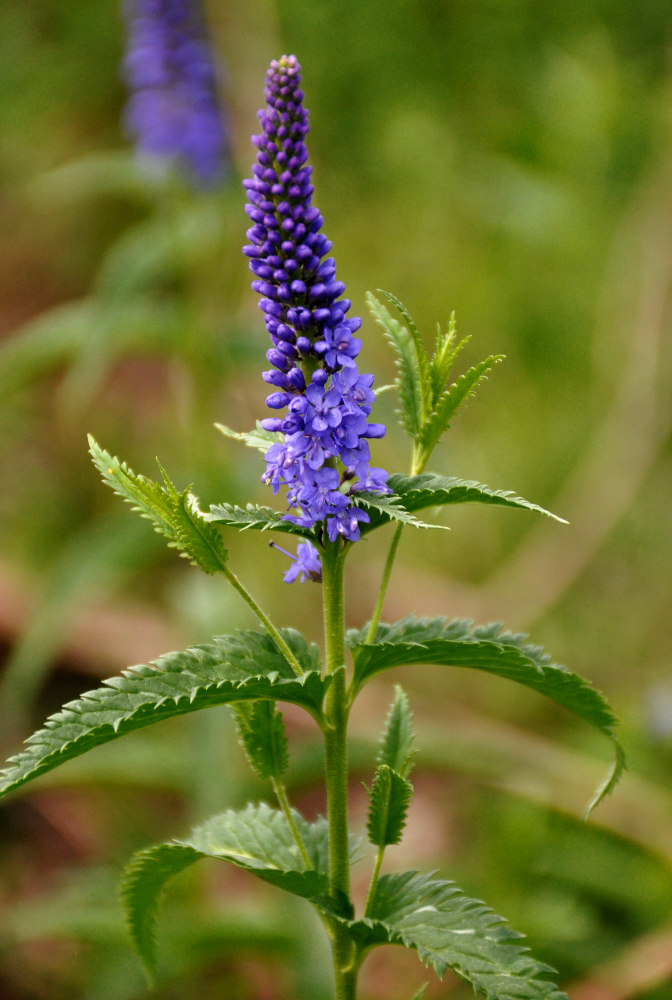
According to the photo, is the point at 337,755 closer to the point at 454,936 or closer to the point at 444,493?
the point at 454,936

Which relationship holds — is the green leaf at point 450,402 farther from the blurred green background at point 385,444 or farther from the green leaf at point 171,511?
the blurred green background at point 385,444

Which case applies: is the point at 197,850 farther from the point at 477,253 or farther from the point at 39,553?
the point at 477,253

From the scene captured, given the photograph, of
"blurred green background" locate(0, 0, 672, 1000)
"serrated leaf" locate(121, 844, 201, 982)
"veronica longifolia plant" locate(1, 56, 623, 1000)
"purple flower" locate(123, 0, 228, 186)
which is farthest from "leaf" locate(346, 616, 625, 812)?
"purple flower" locate(123, 0, 228, 186)

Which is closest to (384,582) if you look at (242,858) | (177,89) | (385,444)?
(242,858)

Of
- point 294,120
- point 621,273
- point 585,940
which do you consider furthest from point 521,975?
point 621,273

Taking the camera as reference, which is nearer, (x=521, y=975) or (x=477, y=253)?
(x=521, y=975)

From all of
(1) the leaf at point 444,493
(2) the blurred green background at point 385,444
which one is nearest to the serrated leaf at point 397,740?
(1) the leaf at point 444,493
